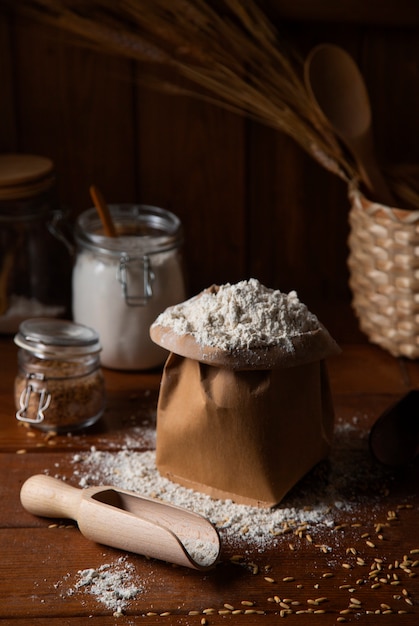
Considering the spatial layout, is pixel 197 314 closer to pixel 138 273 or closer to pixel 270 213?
pixel 138 273

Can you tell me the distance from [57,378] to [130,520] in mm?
280

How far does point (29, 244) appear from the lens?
135 centimetres

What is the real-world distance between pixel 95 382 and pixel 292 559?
367mm

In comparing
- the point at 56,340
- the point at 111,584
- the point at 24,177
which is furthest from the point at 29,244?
the point at 111,584

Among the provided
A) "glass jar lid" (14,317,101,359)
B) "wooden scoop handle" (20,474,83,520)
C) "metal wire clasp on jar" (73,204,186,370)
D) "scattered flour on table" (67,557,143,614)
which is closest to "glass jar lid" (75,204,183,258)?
"metal wire clasp on jar" (73,204,186,370)

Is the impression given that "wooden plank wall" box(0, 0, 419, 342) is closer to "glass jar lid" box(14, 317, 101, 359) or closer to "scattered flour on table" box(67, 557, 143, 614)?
"glass jar lid" box(14, 317, 101, 359)

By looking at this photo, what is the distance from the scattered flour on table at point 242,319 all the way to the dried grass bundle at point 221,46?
1.16ft

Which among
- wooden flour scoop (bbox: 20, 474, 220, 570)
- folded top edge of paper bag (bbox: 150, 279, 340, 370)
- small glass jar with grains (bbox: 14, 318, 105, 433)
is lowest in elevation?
wooden flour scoop (bbox: 20, 474, 220, 570)

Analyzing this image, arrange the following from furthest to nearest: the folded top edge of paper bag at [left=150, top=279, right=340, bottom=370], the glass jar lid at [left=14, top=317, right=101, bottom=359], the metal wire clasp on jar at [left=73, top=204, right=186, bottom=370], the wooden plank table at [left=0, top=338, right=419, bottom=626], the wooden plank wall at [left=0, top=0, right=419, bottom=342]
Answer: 1. the wooden plank wall at [left=0, top=0, right=419, bottom=342]
2. the metal wire clasp on jar at [left=73, top=204, right=186, bottom=370]
3. the glass jar lid at [left=14, top=317, right=101, bottom=359]
4. the folded top edge of paper bag at [left=150, top=279, right=340, bottom=370]
5. the wooden plank table at [left=0, top=338, right=419, bottom=626]

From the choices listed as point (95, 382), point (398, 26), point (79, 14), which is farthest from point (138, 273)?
point (398, 26)

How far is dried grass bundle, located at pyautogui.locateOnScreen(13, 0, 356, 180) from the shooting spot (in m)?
1.27

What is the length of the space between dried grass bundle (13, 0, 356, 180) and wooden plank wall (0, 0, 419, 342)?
6 centimetres

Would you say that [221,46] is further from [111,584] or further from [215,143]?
[111,584]

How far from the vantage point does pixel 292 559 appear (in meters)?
0.91
